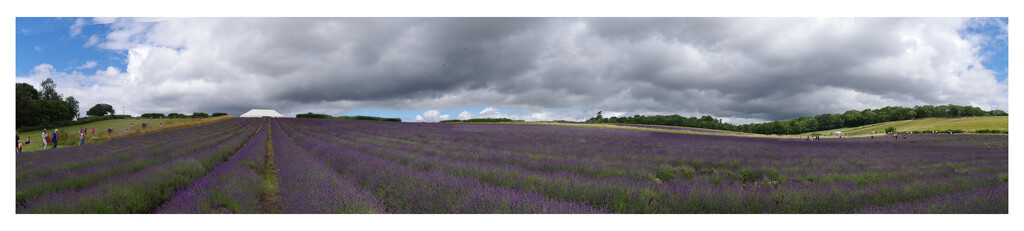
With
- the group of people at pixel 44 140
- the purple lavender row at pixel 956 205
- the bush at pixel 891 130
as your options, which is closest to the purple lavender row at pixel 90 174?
the group of people at pixel 44 140

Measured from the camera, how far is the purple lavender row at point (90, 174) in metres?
3.03

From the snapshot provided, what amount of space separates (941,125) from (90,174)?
12397 mm

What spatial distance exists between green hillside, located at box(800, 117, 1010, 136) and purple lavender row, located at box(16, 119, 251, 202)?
10281mm

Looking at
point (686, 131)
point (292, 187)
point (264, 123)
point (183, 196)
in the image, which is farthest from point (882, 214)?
point (264, 123)

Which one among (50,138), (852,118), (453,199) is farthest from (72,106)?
(852,118)

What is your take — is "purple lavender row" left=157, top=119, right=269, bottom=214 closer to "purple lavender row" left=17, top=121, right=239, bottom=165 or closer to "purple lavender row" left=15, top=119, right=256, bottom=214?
"purple lavender row" left=15, top=119, right=256, bottom=214

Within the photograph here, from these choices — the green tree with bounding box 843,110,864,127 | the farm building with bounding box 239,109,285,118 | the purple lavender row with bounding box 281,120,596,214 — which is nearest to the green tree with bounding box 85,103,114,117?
the farm building with bounding box 239,109,285,118

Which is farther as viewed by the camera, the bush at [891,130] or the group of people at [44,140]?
the bush at [891,130]

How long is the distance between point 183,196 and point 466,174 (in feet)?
9.55

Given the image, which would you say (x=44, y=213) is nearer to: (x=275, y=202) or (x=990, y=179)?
(x=275, y=202)

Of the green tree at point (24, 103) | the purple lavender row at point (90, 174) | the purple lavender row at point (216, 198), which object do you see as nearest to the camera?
the purple lavender row at point (216, 198)

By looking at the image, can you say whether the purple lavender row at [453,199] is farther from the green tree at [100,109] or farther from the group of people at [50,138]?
the group of people at [50,138]

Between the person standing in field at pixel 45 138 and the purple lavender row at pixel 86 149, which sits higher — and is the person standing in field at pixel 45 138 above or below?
above

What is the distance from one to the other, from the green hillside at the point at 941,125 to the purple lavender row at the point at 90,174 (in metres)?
10.3
